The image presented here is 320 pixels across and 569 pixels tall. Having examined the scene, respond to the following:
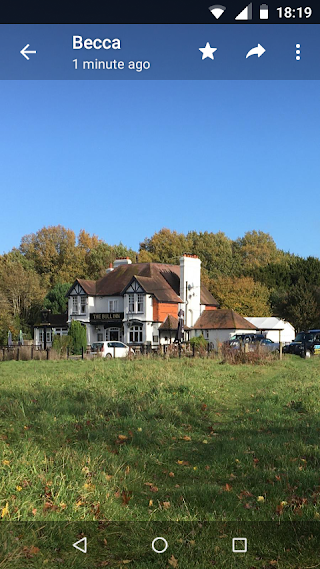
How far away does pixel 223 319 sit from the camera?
60594 mm

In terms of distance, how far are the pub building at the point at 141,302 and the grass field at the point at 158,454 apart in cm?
4409

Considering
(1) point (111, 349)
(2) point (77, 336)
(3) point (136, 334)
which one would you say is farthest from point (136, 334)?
(1) point (111, 349)

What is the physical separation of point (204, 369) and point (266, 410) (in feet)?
37.7

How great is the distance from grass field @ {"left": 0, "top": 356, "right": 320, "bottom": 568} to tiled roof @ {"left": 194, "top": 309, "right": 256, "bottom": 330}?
42.1 m

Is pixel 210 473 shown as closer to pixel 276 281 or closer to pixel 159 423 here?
pixel 159 423

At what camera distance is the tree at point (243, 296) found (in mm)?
71750

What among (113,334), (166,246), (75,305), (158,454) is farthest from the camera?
(166,246)

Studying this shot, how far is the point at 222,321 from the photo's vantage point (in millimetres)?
60531

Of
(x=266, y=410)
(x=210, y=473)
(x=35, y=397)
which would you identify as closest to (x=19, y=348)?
(x=35, y=397)

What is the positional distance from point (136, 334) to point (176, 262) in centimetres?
2901

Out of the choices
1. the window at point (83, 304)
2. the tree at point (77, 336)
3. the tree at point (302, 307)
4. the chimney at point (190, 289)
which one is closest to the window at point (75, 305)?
the window at point (83, 304)
